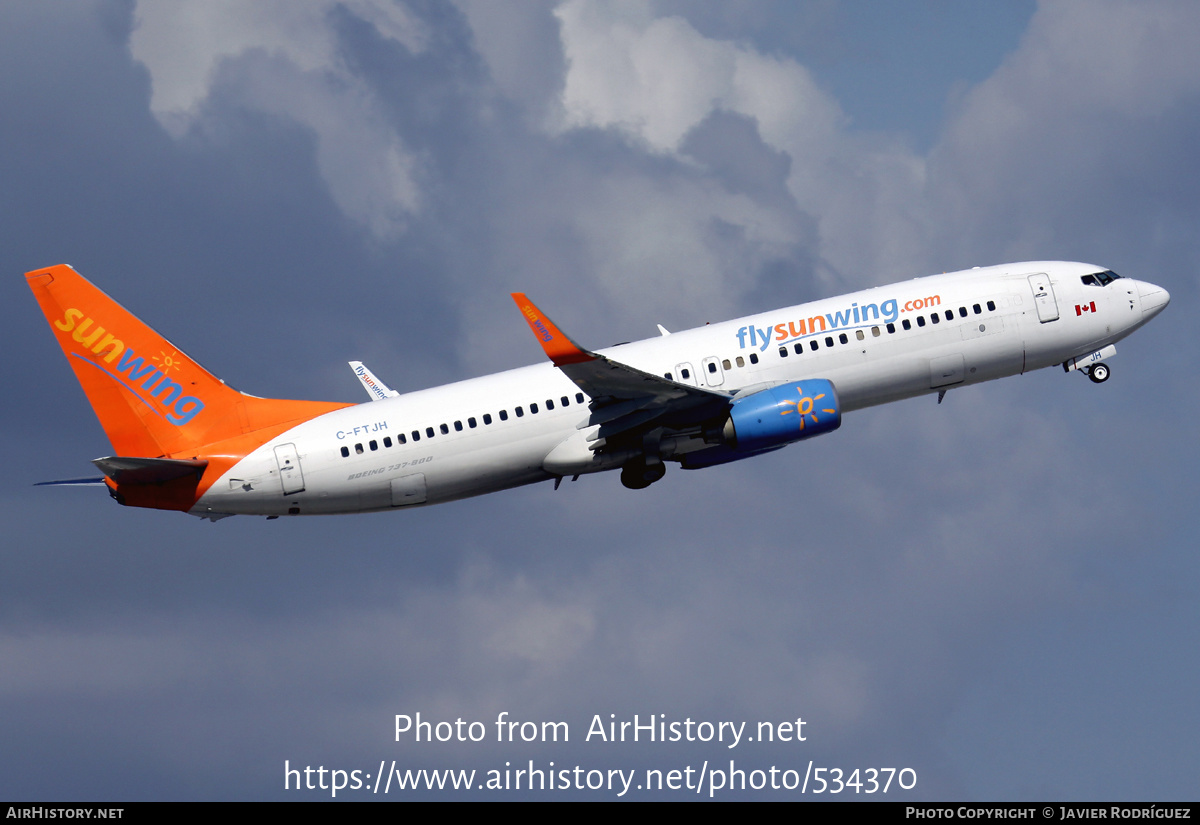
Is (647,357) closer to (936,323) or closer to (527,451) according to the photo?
(527,451)

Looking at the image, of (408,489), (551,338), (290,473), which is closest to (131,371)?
(290,473)

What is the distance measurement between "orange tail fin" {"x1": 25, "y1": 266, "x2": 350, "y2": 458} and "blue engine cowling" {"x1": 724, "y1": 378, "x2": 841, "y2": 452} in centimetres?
1663

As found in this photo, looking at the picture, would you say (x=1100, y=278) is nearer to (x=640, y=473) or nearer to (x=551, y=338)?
(x=640, y=473)

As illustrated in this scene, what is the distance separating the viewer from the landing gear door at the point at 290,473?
2308 inches

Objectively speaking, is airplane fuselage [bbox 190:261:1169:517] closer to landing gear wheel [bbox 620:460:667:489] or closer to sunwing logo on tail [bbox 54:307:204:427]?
landing gear wheel [bbox 620:460:667:489]

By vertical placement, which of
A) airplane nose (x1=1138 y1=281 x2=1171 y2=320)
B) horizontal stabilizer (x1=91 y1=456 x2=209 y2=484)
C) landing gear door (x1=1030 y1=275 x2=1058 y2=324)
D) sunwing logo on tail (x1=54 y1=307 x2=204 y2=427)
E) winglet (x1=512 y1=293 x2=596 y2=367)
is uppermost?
airplane nose (x1=1138 y1=281 x2=1171 y2=320)

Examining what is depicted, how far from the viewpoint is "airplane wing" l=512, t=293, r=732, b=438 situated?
5435 cm

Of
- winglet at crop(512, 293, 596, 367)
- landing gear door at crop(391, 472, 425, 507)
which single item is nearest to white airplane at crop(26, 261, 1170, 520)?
landing gear door at crop(391, 472, 425, 507)

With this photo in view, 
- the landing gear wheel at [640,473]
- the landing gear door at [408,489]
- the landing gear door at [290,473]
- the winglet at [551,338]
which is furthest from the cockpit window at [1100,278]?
the landing gear door at [290,473]

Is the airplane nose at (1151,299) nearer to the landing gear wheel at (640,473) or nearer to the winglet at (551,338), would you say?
the landing gear wheel at (640,473)

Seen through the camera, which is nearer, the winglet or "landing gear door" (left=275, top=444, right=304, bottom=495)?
the winglet

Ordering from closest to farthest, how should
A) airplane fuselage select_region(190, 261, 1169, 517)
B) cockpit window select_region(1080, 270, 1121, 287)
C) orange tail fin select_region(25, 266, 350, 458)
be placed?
airplane fuselage select_region(190, 261, 1169, 517), orange tail fin select_region(25, 266, 350, 458), cockpit window select_region(1080, 270, 1121, 287)

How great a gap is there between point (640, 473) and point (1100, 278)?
21626mm

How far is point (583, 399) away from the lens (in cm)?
5925
